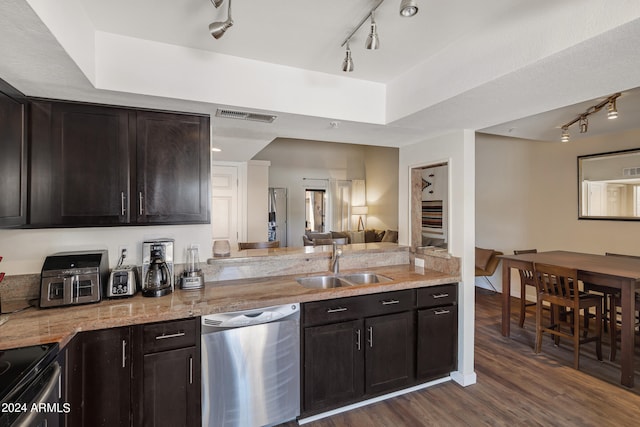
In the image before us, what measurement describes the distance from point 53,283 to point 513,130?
4645 millimetres

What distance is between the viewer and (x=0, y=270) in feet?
6.69

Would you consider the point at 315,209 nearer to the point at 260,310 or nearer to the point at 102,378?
the point at 260,310

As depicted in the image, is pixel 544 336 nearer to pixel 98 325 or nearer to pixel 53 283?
pixel 98 325

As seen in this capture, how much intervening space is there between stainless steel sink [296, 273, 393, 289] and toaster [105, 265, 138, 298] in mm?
1210

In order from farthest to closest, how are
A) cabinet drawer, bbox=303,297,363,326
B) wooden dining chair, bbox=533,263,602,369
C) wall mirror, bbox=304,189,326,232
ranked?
wall mirror, bbox=304,189,326,232, wooden dining chair, bbox=533,263,602,369, cabinet drawer, bbox=303,297,363,326

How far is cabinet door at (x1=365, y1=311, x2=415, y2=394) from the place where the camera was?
7.67 feet

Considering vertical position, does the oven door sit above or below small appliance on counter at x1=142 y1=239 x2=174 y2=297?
below

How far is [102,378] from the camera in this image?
1.68 m

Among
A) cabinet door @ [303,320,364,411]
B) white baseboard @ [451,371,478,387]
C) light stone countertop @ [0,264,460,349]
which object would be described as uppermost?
light stone countertop @ [0,264,460,349]

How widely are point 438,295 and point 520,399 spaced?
99 centimetres

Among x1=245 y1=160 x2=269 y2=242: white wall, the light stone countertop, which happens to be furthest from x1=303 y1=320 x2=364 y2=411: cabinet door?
x1=245 y1=160 x2=269 y2=242: white wall

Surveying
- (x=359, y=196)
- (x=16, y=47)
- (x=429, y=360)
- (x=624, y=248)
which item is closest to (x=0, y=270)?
(x=16, y=47)

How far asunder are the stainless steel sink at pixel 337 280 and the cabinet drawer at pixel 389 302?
0.19 meters

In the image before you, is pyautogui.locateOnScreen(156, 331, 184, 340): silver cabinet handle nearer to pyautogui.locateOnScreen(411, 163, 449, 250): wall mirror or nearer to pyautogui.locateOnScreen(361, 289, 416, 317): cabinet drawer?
pyautogui.locateOnScreen(361, 289, 416, 317): cabinet drawer
